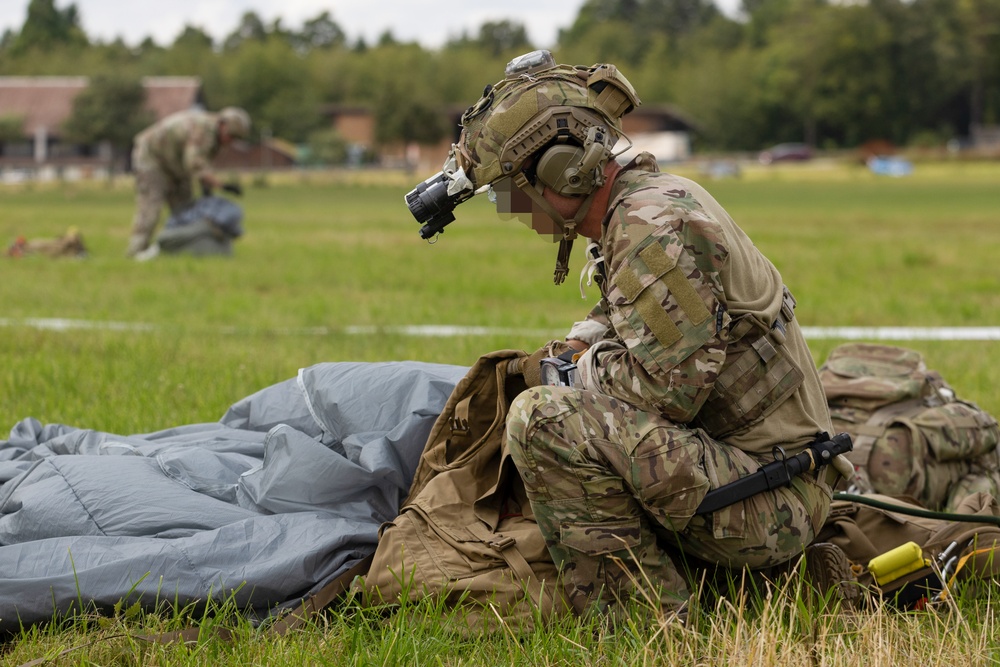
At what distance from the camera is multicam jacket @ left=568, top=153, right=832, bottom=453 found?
125 inches

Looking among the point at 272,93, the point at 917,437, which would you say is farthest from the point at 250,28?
the point at 917,437

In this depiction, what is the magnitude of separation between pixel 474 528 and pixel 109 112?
243 feet

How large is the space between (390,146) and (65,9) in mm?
91936

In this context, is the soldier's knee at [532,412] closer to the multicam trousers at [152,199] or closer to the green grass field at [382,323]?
the green grass field at [382,323]

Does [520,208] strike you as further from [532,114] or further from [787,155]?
[787,155]

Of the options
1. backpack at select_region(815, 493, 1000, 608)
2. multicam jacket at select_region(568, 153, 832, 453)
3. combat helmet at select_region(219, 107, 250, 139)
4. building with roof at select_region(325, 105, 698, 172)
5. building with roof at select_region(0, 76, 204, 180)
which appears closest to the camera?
multicam jacket at select_region(568, 153, 832, 453)

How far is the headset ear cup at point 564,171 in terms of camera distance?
3.39m

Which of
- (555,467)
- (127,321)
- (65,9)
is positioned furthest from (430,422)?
(65,9)

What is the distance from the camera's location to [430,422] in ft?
14.1

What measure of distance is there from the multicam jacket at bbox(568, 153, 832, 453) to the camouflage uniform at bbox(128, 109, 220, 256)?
1269 centimetres

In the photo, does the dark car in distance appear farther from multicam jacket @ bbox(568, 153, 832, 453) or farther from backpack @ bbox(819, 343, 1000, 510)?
multicam jacket @ bbox(568, 153, 832, 453)

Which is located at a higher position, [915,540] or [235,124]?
[915,540]

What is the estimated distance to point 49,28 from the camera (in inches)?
6048

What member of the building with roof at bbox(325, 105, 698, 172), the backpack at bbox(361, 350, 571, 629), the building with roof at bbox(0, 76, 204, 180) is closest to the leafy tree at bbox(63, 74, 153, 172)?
the building with roof at bbox(0, 76, 204, 180)
